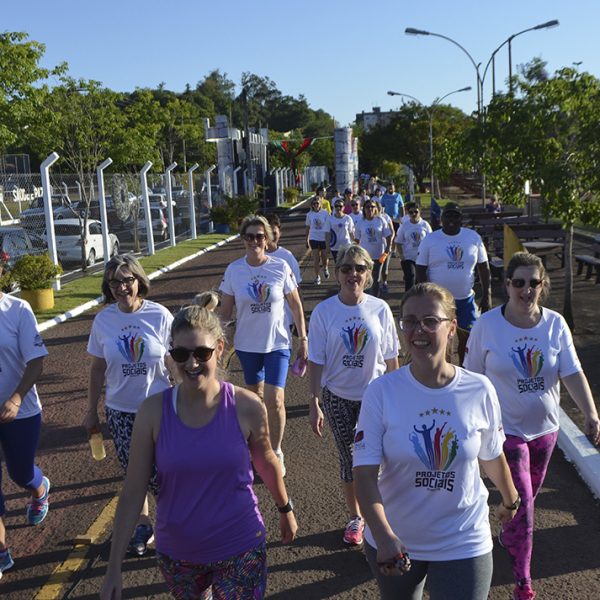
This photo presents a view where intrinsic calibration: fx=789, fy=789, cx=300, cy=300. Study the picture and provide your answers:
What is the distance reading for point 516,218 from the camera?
989 inches

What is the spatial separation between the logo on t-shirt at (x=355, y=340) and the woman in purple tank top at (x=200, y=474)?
1.90m

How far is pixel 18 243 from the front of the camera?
18.3 m

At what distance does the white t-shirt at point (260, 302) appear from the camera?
21.2 feet

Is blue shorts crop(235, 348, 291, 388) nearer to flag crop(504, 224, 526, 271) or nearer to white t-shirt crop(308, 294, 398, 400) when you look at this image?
white t-shirt crop(308, 294, 398, 400)

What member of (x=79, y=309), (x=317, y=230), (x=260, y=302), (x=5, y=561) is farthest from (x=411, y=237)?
(x=5, y=561)

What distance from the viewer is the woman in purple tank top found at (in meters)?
3.10

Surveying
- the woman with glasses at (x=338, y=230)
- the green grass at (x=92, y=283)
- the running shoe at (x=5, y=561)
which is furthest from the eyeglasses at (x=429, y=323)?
the woman with glasses at (x=338, y=230)

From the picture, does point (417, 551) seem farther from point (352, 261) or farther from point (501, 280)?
point (501, 280)

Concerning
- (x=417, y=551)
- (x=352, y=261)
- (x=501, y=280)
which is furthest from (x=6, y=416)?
(x=501, y=280)

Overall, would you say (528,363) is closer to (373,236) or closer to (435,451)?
(435,451)

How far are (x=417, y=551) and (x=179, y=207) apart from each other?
33.0 metres

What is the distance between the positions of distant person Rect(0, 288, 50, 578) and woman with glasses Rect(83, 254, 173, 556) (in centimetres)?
36

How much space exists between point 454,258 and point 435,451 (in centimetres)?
548

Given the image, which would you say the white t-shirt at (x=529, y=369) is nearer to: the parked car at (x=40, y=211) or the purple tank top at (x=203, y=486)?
the purple tank top at (x=203, y=486)
